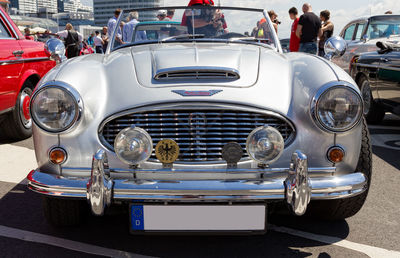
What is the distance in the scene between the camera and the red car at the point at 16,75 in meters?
4.68

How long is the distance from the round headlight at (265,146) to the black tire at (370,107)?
13.3 ft

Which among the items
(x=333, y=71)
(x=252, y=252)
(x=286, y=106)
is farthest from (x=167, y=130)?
(x=333, y=71)

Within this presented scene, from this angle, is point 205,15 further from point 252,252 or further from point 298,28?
point 298,28

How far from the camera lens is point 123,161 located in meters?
2.19

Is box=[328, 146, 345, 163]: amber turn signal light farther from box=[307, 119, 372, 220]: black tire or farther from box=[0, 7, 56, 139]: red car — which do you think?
box=[0, 7, 56, 139]: red car

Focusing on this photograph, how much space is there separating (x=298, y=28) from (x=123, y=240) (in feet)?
22.8

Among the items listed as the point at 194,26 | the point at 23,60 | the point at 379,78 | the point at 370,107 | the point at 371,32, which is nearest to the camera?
the point at 194,26

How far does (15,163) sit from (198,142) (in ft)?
8.63

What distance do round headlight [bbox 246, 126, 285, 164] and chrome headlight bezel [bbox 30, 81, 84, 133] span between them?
0.91 m

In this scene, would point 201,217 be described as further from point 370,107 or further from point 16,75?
point 370,107

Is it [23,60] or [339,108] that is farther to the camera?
[23,60]

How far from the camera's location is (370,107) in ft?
19.6

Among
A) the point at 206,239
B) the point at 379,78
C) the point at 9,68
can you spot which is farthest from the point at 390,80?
the point at 9,68

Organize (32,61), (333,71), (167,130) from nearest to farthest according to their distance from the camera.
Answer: (167,130)
(333,71)
(32,61)
